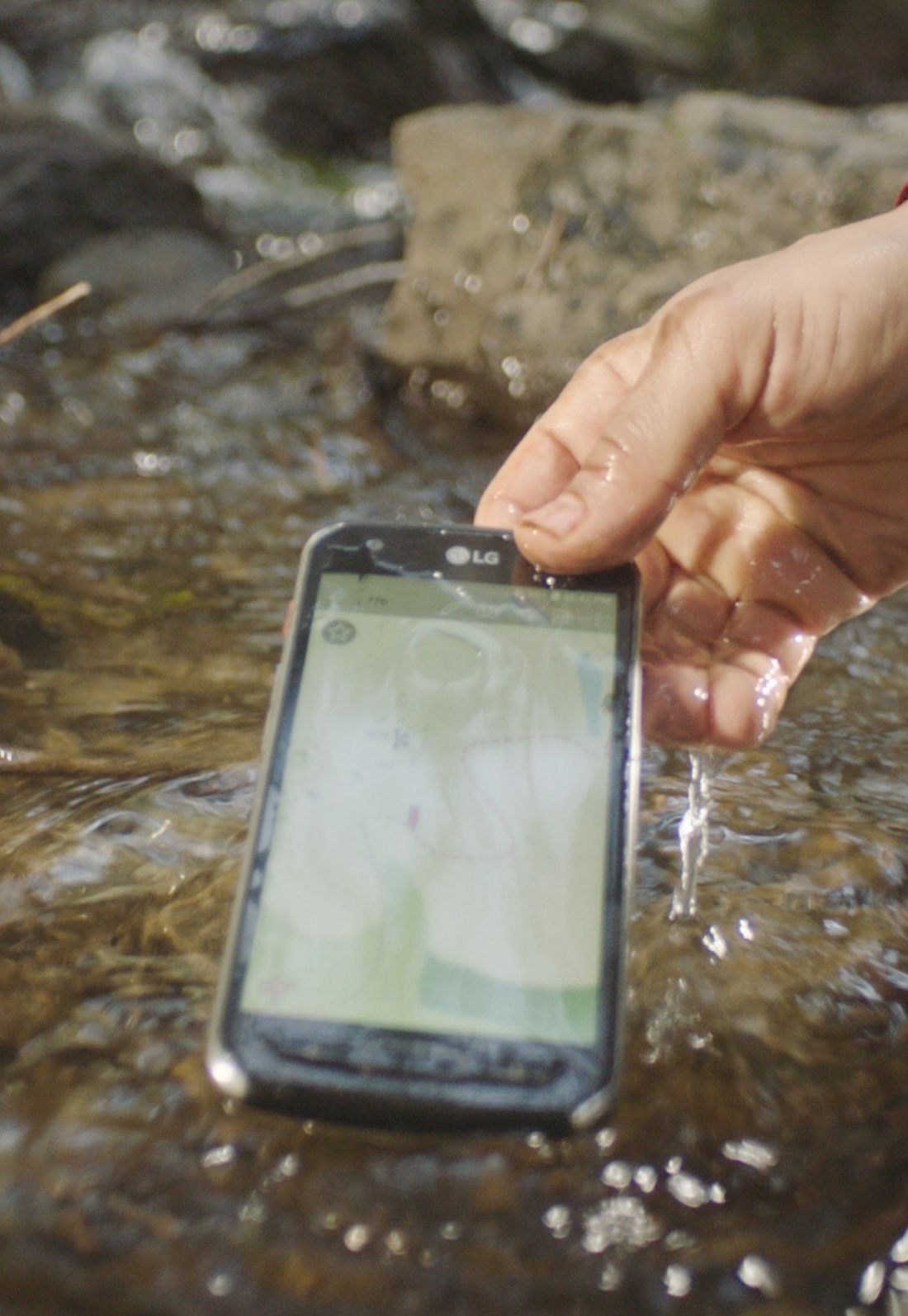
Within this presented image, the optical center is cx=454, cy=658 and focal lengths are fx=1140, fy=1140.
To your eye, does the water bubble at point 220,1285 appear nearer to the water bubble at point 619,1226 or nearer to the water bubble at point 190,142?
the water bubble at point 619,1226

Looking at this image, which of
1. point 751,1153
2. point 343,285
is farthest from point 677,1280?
point 343,285

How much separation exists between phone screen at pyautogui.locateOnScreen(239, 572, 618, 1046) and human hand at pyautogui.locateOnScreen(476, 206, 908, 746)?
0.56 ft

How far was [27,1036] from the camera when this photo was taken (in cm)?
155

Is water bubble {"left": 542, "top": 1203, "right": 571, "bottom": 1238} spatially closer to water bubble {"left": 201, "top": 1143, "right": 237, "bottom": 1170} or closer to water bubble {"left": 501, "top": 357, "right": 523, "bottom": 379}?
water bubble {"left": 201, "top": 1143, "right": 237, "bottom": 1170}

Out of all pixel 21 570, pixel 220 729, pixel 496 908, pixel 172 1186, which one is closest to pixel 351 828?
pixel 496 908

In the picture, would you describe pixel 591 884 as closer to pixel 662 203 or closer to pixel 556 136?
pixel 662 203

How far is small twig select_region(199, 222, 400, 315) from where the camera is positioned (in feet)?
17.4

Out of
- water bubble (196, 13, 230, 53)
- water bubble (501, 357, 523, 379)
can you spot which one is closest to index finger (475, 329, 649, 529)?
water bubble (501, 357, 523, 379)

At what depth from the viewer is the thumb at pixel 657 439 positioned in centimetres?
168

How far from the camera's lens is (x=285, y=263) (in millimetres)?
5465

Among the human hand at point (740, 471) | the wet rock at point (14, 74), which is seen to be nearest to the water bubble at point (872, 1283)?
the human hand at point (740, 471)

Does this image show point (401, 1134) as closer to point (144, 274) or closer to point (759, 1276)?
point (759, 1276)

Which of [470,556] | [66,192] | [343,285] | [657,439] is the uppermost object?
[657,439]

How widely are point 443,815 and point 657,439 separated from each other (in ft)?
2.15
